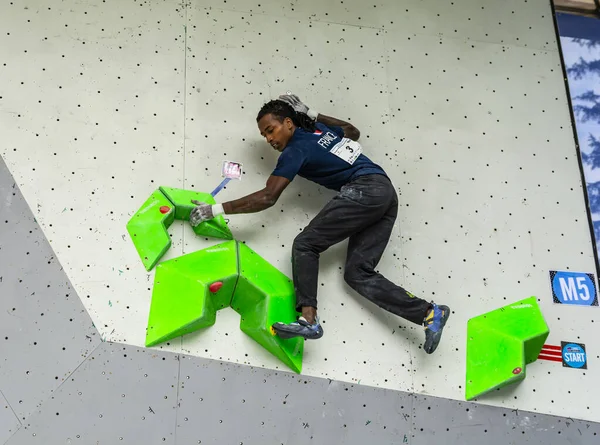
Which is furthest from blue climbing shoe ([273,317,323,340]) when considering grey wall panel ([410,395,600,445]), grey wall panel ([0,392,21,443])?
grey wall panel ([0,392,21,443])

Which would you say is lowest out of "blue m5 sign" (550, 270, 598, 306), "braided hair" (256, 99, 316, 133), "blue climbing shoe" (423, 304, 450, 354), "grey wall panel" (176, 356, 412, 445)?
"grey wall panel" (176, 356, 412, 445)

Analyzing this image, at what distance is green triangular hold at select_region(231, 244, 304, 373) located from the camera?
2.75 m

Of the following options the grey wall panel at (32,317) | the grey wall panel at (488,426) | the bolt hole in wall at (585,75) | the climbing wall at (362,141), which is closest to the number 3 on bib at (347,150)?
the climbing wall at (362,141)

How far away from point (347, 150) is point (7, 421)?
1644 mm

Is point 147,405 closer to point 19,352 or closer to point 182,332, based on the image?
point 182,332

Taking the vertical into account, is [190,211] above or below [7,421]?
above

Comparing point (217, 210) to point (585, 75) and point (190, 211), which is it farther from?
point (585, 75)

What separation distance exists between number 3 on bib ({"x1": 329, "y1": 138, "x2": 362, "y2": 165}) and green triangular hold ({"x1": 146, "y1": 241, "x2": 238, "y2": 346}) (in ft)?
1.92

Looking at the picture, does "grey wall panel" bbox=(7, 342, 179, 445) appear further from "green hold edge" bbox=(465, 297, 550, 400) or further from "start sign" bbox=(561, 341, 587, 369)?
"start sign" bbox=(561, 341, 587, 369)

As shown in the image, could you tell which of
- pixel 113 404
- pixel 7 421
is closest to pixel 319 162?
pixel 113 404

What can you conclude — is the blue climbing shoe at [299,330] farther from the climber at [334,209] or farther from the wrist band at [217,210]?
the wrist band at [217,210]

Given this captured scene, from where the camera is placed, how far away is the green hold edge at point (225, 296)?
8.86ft

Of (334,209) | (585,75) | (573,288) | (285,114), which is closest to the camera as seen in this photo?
(334,209)

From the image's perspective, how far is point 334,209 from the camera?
9.42ft
